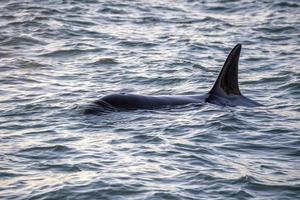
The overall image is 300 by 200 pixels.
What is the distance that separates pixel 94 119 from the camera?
1113 centimetres

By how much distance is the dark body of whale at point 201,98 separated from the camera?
11648 mm

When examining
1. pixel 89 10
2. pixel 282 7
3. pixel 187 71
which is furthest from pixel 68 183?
pixel 282 7

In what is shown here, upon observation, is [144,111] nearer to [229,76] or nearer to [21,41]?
[229,76]

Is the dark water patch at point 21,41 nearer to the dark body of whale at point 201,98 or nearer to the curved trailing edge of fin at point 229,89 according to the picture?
the dark body of whale at point 201,98

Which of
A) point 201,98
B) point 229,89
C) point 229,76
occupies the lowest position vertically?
point 201,98

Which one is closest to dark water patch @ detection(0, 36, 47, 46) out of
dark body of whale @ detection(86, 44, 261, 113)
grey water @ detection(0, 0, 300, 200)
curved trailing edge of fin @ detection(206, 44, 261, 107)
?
grey water @ detection(0, 0, 300, 200)

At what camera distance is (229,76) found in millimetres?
12383

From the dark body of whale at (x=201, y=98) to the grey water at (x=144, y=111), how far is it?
233 millimetres

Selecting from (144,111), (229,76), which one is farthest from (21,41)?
(229,76)

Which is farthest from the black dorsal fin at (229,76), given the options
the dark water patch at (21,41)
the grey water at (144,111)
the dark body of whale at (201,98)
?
the dark water patch at (21,41)

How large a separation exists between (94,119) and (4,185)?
10.2ft

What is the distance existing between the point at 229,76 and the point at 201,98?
67cm

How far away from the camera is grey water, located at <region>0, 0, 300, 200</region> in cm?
846

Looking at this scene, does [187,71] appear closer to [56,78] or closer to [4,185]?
[56,78]
